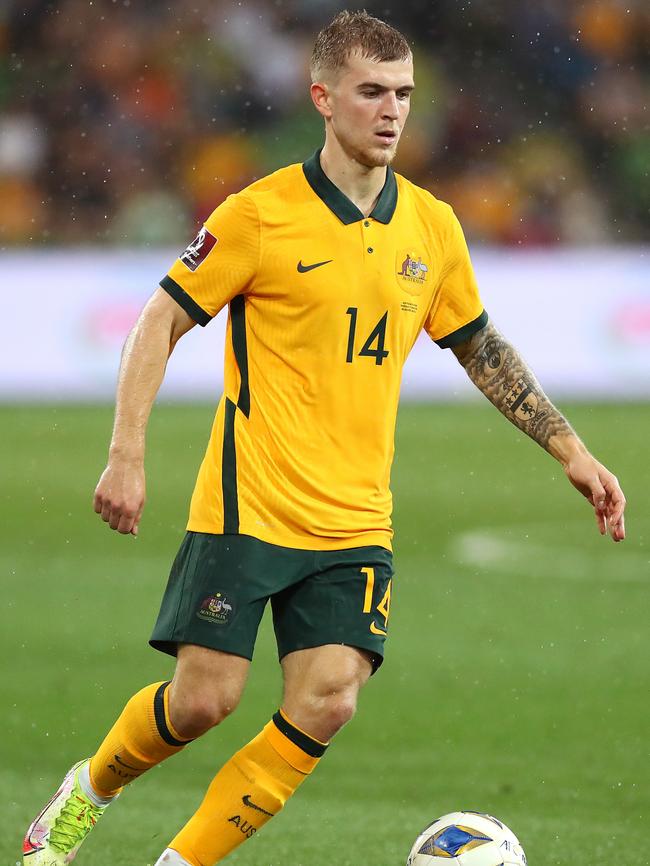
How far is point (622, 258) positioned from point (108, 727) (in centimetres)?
950

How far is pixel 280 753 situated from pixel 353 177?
1.50 metres

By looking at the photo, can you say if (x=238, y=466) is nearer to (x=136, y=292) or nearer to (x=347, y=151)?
(x=347, y=151)

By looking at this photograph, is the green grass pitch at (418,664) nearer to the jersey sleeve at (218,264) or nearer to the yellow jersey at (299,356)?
the yellow jersey at (299,356)

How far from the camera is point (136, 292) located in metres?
14.6

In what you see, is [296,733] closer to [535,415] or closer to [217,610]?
[217,610]

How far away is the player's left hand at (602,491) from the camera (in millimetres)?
4387

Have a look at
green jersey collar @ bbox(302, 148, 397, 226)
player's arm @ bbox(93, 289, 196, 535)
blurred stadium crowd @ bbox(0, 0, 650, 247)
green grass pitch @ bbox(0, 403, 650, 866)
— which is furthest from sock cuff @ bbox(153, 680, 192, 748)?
blurred stadium crowd @ bbox(0, 0, 650, 247)

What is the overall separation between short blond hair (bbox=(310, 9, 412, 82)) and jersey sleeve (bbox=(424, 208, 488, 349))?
51cm

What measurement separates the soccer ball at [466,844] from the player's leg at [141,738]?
0.63 metres

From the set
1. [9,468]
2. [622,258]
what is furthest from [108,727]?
[622,258]

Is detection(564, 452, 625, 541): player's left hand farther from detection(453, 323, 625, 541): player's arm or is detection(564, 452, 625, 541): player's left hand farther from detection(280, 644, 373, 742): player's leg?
detection(280, 644, 373, 742): player's leg

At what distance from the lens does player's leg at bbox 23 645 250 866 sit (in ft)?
13.6

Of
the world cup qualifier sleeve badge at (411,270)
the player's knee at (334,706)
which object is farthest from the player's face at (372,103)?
the player's knee at (334,706)

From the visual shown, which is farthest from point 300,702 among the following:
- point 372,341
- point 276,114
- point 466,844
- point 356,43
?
point 276,114
